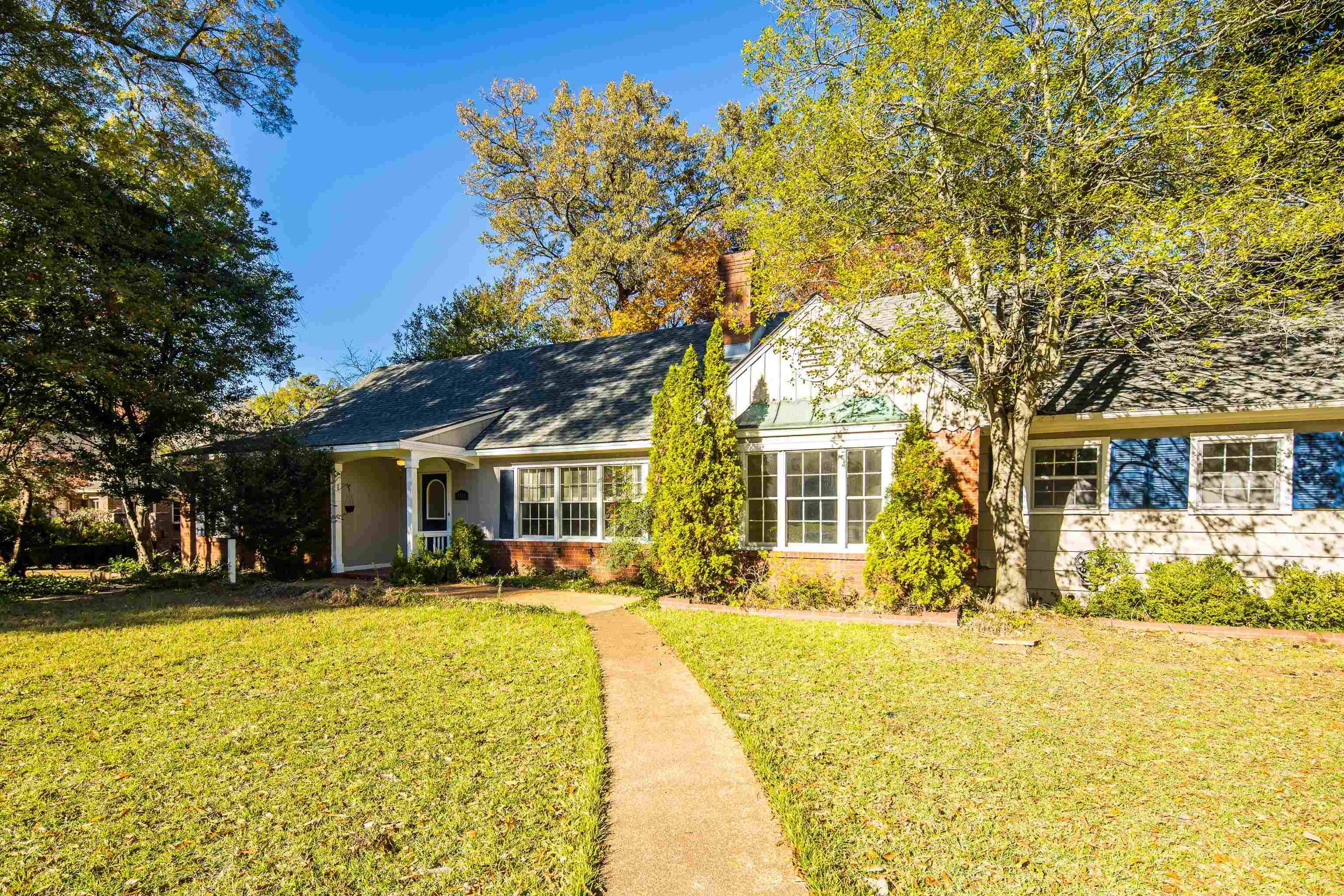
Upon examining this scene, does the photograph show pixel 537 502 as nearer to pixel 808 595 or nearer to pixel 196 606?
pixel 196 606

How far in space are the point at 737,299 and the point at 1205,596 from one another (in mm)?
8815

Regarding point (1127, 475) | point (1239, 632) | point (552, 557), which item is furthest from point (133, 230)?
point (1239, 632)

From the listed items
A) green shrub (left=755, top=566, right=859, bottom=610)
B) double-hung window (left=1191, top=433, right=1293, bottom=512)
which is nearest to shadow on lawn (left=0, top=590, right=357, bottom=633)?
green shrub (left=755, top=566, right=859, bottom=610)

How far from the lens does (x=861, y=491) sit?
10180mm

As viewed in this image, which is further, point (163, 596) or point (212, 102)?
point (212, 102)

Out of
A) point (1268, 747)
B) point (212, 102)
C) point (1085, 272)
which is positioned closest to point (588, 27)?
point (212, 102)

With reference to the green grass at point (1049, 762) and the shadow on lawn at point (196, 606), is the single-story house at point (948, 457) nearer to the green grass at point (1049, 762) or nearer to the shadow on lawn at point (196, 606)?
the shadow on lawn at point (196, 606)

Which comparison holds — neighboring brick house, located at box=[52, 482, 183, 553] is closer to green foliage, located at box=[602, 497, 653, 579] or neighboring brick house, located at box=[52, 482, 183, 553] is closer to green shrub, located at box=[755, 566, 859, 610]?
green foliage, located at box=[602, 497, 653, 579]

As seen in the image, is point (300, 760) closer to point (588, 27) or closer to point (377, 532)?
point (377, 532)

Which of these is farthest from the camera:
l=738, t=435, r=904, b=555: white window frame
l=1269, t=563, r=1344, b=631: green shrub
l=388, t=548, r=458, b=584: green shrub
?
l=388, t=548, r=458, b=584: green shrub

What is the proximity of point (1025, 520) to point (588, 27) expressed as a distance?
16537 mm

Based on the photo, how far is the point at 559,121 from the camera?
89.0 feet

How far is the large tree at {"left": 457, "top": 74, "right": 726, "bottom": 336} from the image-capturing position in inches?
1016

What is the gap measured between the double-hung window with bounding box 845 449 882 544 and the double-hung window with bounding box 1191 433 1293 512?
425cm
